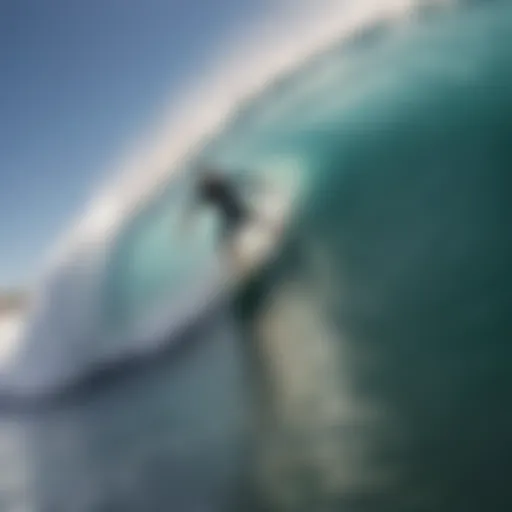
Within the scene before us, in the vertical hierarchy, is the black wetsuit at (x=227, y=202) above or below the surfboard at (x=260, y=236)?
above

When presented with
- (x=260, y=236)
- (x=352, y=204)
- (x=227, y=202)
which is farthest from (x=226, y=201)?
(x=352, y=204)

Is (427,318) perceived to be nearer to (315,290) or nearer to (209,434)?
(315,290)

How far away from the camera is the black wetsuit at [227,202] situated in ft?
4.90

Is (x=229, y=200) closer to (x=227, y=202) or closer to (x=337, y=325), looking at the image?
(x=227, y=202)

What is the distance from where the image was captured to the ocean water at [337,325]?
1282 mm

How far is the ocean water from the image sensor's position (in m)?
1.28

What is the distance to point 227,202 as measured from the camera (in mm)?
1496

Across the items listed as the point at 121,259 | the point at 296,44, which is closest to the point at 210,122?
the point at 296,44

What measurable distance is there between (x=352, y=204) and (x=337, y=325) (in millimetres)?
270

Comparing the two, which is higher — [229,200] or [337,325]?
[229,200]

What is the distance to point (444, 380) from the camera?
1310mm

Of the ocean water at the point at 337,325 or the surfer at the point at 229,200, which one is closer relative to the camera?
the ocean water at the point at 337,325

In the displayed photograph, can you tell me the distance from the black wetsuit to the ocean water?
0.04 metres

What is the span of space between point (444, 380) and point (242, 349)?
40cm
